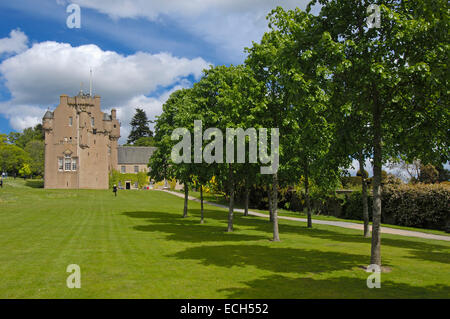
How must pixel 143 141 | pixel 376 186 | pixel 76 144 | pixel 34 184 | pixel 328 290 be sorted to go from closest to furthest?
pixel 328 290 < pixel 376 186 < pixel 76 144 < pixel 34 184 < pixel 143 141

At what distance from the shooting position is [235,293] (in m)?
8.98

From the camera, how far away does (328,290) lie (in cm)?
923

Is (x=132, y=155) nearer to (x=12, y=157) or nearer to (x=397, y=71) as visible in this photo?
(x=12, y=157)

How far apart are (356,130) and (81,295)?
9258mm

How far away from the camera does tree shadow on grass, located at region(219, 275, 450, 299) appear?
874cm

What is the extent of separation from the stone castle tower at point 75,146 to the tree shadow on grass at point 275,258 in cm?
6396

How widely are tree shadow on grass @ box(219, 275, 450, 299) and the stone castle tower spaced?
6985 cm

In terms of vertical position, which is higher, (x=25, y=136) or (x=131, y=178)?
(x=25, y=136)

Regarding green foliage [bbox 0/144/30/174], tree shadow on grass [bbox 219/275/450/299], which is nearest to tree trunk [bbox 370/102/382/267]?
tree shadow on grass [bbox 219/275/450/299]

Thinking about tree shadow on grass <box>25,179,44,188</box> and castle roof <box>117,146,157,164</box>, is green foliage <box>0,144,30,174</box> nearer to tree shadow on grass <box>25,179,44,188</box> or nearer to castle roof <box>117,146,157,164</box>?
tree shadow on grass <box>25,179,44,188</box>

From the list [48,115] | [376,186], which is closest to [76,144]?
[48,115]

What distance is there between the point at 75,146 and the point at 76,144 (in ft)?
1.51
